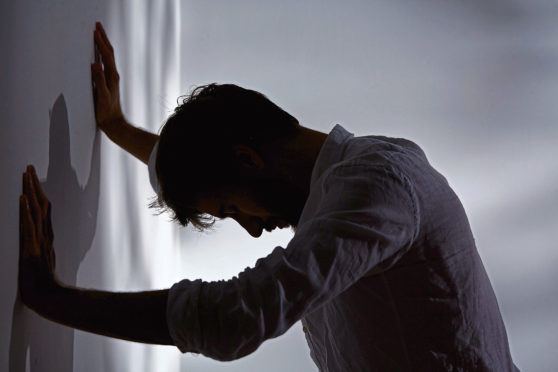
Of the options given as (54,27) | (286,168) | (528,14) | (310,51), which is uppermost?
(528,14)

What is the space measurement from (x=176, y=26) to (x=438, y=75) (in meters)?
0.70

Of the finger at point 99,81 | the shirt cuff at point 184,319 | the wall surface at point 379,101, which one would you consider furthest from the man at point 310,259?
the wall surface at point 379,101

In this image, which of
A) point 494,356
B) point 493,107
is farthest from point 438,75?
point 494,356

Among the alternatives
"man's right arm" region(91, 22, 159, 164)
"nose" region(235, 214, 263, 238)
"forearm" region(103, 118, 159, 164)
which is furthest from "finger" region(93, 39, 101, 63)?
"nose" region(235, 214, 263, 238)

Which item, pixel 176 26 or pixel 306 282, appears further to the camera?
pixel 176 26

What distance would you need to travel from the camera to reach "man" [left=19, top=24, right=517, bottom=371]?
563mm

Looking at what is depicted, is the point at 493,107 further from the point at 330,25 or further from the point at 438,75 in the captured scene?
the point at 330,25

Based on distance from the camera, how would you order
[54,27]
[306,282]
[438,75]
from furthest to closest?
[438,75], [54,27], [306,282]

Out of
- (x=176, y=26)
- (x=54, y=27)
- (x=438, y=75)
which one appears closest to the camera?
(x=54, y=27)

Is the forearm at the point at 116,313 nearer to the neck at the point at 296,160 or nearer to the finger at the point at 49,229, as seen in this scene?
the finger at the point at 49,229

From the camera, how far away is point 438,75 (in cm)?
171

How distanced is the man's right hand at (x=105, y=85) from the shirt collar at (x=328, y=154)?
38cm

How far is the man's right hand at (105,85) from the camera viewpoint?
93cm

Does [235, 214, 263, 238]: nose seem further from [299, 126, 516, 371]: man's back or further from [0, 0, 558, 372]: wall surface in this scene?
[0, 0, 558, 372]: wall surface
